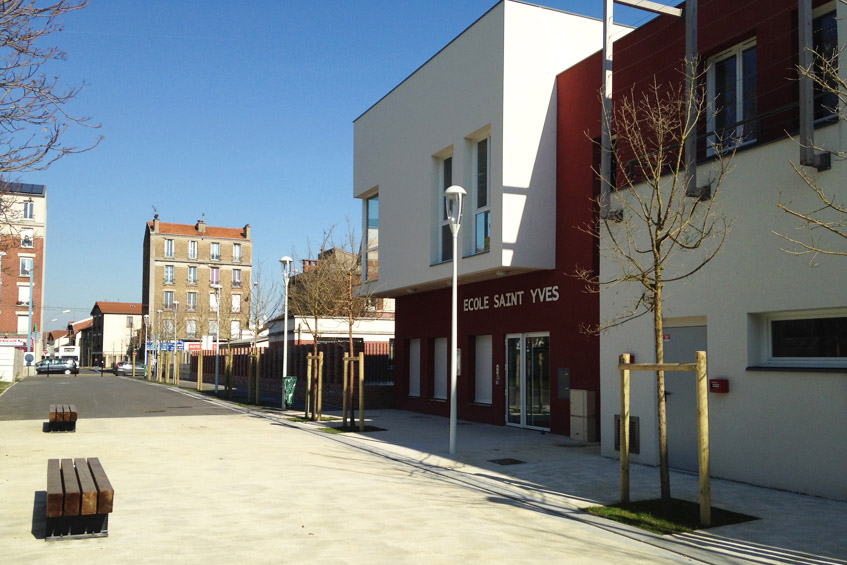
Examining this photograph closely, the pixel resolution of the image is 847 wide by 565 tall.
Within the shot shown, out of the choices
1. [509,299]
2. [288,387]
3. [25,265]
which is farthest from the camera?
[25,265]

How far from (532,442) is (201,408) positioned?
1378 centimetres

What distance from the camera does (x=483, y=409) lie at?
19.9 metres

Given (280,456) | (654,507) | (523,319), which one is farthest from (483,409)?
(654,507)

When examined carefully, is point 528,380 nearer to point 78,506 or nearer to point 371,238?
point 371,238

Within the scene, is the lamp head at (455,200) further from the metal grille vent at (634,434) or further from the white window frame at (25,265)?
the white window frame at (25,265)

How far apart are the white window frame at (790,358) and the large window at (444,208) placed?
392 inches

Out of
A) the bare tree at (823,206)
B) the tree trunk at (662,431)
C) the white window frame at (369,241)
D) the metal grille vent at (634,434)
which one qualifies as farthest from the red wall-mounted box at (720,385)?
the white window frame at (369,241)

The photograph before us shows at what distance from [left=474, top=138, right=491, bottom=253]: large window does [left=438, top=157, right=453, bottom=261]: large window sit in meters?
1.42

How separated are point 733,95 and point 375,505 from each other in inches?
338

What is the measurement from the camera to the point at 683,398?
40.1 feet

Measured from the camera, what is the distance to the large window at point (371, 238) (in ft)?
81.9

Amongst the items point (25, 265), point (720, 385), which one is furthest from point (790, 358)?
point (25, 265)

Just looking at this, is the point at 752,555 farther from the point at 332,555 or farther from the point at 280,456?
the point at 280,456

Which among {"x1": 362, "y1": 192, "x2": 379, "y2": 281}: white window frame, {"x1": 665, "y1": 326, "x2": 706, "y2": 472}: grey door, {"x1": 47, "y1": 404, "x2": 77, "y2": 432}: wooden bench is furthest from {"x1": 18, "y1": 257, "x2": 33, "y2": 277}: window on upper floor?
{"x1": 665, "y1": 326, "x2": 706, "y2": 472}: grey door
